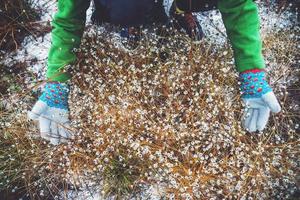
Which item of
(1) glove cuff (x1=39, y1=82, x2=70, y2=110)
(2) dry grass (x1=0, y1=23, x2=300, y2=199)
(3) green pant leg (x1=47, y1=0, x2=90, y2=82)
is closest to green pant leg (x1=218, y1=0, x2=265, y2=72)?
(2) dry grass (x1=0, y1=23, x2=300, y2=199)

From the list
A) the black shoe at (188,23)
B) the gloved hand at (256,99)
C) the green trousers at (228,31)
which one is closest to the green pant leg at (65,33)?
the green trousers at (228,31)

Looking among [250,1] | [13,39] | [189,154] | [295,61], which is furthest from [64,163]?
[295,61]

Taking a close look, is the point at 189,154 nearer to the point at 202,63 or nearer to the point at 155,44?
the point at 202,63

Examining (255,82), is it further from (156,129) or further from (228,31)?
(156,129)

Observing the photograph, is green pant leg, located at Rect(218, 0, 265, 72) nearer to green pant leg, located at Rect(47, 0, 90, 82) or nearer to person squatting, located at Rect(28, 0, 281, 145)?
person squatting, located at Rect(28, 0, 281, 145)

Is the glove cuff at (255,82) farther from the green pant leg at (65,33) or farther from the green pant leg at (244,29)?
the green pant leg at (65,33)

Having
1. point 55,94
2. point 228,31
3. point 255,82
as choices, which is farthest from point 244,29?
point 55,94

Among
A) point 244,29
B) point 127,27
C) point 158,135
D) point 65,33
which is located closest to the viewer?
point 244,29
